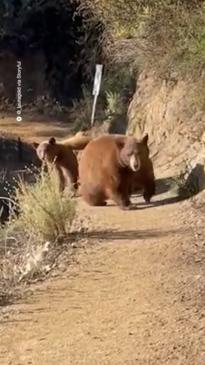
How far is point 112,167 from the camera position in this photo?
1348 cm

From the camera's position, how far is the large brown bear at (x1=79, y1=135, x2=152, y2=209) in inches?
524

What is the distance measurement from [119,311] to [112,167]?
5362 mm

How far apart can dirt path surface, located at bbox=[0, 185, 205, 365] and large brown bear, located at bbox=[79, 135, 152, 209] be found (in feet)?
6.99

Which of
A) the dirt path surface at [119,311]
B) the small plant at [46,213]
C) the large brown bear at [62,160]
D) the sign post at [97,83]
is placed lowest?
the sign post at [97,83]

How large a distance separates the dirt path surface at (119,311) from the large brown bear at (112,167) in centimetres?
213

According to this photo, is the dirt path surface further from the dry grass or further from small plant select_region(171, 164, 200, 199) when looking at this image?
small plant select_region(171, 164, 200, 199)

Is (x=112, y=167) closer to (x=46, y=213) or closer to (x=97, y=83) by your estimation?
(x=46, y=213)

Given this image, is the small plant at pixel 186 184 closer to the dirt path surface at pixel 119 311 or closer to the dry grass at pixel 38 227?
the dry grass at pixel 38 227

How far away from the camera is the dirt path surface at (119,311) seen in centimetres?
729

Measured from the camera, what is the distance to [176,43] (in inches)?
592
